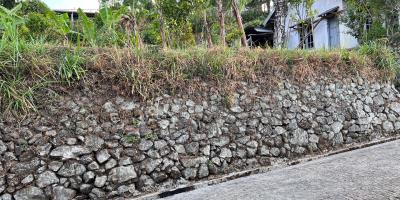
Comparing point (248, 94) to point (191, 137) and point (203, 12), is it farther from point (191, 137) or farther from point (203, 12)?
point (203, 12)

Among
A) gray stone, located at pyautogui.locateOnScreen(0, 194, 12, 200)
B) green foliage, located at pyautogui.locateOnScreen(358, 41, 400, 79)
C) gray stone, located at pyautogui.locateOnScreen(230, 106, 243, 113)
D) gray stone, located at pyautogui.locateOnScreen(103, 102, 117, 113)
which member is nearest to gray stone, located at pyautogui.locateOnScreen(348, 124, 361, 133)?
green foliage, located at pyautogui.locateOnScreen(358, 41, 400, 79)

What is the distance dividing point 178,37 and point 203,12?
43.5 inches

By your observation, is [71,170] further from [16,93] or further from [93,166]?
[16,93]

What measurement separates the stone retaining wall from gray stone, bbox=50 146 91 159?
0.01 meters

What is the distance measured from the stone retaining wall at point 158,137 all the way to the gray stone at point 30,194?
0.5 inches

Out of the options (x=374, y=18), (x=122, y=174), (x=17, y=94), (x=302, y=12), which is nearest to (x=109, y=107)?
(x=122, y=174)

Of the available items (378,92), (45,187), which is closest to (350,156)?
(378,92)

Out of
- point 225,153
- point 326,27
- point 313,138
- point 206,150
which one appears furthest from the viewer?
point 326,27

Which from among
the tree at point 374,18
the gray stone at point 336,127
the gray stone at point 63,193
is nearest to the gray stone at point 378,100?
the gray stone at point 336,127

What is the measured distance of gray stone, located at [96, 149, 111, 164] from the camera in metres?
5.04

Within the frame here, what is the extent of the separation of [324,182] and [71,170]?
11.2ft

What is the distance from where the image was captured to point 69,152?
4879mm

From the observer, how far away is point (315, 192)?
436 centimetres

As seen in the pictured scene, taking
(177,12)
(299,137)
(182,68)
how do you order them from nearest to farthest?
(182,68), (299,137), (177,12)
